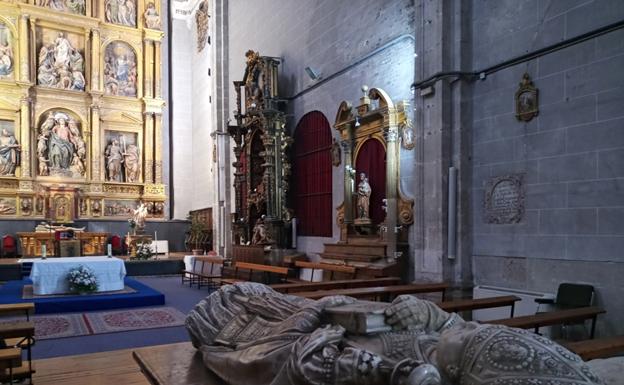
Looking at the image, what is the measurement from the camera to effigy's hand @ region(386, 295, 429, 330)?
6.74 feet

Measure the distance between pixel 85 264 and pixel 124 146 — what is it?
1082 centimetres

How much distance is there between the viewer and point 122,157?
19.4 metres

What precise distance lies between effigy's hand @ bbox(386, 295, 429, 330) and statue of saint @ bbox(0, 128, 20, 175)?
1861 centimetres

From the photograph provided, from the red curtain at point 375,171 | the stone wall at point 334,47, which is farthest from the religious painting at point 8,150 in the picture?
the red curtain at point 375,171

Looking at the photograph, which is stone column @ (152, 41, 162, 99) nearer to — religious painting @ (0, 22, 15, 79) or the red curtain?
religious painting @ (0, 22, 15, 79)

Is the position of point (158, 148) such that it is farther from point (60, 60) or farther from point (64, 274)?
point (64, 274)

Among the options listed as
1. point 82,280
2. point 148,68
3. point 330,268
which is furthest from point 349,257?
point 148,68

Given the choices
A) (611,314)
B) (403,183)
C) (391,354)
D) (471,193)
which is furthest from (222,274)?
(391,354)

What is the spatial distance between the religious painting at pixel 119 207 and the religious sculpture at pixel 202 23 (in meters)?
6.68

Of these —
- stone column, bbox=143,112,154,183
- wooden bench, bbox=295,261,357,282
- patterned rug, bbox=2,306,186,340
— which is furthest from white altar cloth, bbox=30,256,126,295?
stone column, bbox=143,112,154,183

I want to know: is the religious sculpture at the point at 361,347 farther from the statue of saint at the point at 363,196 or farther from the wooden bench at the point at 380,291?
the statue of saint at the point at 363,196

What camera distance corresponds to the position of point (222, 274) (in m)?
12.4

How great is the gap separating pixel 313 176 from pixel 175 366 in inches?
341

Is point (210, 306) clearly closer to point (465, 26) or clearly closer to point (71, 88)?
point (465, 26)
